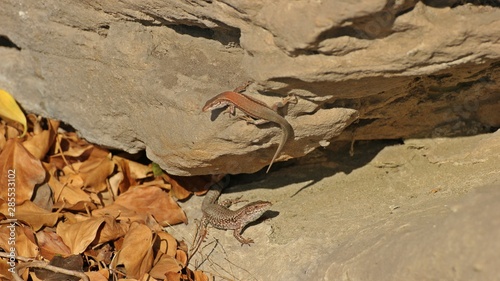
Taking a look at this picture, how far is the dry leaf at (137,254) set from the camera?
4.02 metres

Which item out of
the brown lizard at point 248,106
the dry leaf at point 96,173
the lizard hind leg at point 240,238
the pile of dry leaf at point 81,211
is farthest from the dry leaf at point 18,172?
the brown lizard at point 248,106

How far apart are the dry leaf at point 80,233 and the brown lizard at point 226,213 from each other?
718 millimetres

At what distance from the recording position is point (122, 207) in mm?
4457

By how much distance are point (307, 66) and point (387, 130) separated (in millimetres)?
1306

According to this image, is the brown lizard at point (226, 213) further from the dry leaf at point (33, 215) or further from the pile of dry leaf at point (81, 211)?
the dry leaf at point (33, 215)

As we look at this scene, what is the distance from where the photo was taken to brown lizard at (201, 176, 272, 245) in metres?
4.28

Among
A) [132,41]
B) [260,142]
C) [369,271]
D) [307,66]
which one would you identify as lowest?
[369,271]

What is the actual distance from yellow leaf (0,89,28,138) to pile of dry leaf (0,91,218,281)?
4.5 inches

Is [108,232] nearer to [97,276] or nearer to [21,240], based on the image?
[97,276]

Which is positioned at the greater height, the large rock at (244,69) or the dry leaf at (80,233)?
the large rock at (244,69)

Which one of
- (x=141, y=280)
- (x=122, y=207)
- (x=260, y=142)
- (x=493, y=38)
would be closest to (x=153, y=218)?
(x=122, y=207)

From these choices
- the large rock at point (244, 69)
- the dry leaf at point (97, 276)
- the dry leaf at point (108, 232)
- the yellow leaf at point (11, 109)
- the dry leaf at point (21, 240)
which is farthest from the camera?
the yellow leaf at point (11, 109)

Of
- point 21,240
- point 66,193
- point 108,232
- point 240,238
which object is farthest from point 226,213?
point 21,240

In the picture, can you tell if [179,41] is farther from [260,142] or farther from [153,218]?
[153,218]
